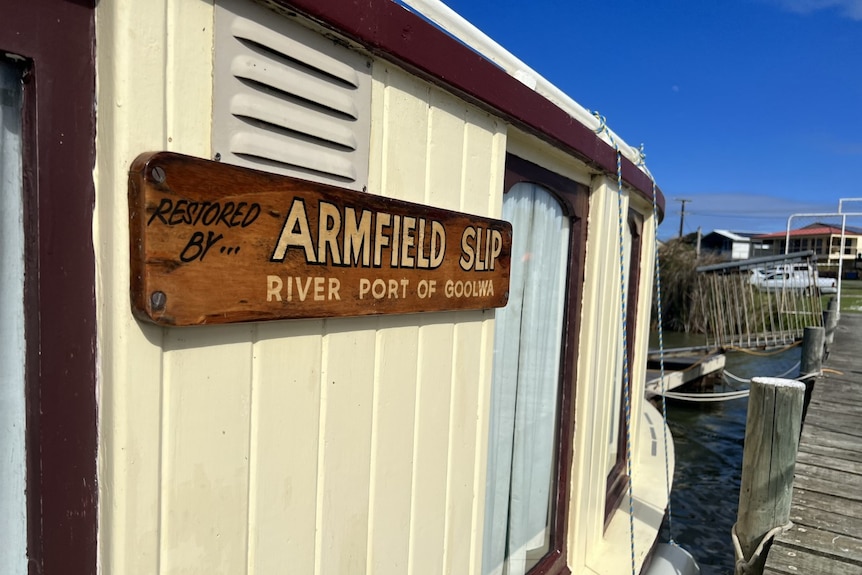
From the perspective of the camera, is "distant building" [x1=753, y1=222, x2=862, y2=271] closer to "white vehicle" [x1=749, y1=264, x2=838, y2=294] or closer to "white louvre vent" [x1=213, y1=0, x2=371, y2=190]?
"white vehicle" [x1=749, y1=264, x2=838, y2=294]

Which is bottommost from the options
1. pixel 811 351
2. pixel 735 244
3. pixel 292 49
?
pixel 811 351

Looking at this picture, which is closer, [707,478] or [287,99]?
[287,99]

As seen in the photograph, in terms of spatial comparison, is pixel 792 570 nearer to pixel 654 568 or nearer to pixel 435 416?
pixel 654 568

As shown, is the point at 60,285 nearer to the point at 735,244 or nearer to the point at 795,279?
the point at 795,279

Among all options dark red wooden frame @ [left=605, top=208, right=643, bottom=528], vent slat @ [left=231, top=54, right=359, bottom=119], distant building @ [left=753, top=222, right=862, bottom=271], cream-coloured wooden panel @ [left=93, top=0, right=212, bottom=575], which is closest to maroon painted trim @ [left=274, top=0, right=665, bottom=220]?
vent slat @ [left=231, top=54, right=359, bottom=119]

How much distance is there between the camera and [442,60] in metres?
1.58

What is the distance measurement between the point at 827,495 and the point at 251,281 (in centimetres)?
421

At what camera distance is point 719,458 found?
28.2ft

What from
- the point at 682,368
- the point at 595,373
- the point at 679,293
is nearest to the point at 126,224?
the point at 595,373

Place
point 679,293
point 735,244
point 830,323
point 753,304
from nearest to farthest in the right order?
1. point 830,323
2. point 753,304
3. point 679,293
4. point 735,244

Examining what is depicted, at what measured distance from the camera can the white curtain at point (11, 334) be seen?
874 millimetres

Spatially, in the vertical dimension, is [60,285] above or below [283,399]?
above

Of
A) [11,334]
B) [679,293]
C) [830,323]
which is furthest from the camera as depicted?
[679,293]

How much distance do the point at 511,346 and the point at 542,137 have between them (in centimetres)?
Result: 82
